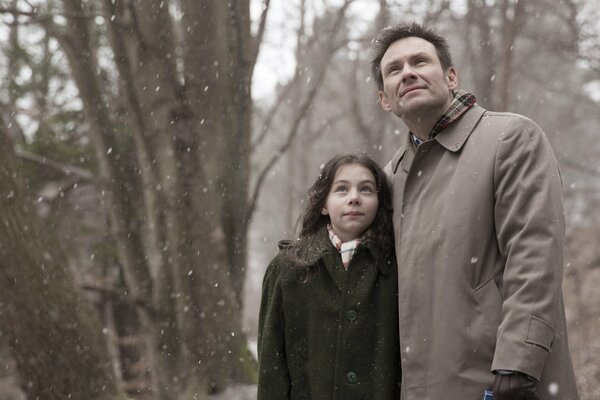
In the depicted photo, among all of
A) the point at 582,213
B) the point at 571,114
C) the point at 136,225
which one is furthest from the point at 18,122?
the point at 571,114

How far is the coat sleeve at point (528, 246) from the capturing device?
2174 millimetres

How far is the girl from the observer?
8.95ft

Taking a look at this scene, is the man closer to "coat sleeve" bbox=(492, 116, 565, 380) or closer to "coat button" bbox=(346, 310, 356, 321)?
"coat sleeve" bbox=(492, 116, 565, 380)

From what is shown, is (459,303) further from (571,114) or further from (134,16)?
(571,114)

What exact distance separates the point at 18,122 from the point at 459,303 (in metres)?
8.17

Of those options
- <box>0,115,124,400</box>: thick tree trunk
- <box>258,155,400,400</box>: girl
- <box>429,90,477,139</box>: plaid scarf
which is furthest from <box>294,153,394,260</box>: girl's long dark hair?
<box>0,115,124,400</box>: thick tree trunk

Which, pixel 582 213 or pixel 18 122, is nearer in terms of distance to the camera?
pixel 18 122

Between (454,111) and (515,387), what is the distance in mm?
1116

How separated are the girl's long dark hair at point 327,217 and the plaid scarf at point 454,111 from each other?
37cm

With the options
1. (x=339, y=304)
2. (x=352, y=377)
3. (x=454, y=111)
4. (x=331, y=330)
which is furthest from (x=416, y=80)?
(x=352, y=377)

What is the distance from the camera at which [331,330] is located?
2.78 meters

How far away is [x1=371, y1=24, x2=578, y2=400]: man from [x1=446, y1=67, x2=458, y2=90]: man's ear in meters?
0.11

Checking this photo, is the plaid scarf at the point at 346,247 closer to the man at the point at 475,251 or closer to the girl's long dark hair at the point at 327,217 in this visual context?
the girl's long dark hair at the point at 327,217

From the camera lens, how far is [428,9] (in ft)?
41.1
